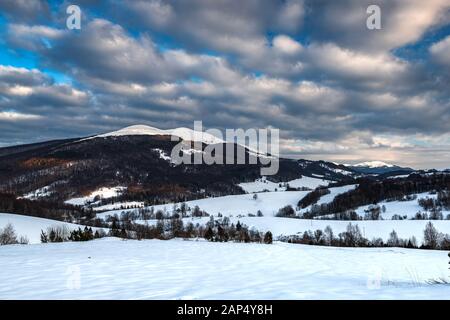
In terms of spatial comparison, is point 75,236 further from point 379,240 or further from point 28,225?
point 379,240

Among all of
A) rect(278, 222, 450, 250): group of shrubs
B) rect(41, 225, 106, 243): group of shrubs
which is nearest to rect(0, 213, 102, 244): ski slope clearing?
rect(41, 225, 106, 243): group of shrubs

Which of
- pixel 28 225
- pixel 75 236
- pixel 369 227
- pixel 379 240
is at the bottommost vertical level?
pixel 379 240

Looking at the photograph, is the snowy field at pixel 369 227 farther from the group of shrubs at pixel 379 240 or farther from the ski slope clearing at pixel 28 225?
the ski slope clearing at pixel 28 225

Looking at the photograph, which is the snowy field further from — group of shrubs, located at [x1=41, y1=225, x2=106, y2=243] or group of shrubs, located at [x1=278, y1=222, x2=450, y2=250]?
group of shrubs, located at [x1=41, y1=225, x2=106, y2=243]

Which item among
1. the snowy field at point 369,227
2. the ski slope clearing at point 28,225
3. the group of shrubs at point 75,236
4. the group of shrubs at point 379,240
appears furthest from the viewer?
the snowy field at point 369,227

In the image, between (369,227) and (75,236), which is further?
(369,227)

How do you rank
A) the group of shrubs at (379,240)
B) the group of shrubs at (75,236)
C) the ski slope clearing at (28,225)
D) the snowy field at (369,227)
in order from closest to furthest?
the group of shrubs at (75,236) → the ski slope clearing at (28,225) → the group of shrubs at (379,240) → the snowy field at (369,227)

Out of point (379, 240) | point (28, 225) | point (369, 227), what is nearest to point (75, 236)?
point (28, 225)

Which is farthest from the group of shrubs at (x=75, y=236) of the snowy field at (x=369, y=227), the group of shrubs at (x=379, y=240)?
the snowy field at (x=369, y=227)
